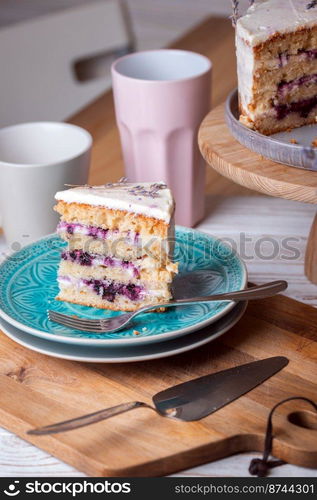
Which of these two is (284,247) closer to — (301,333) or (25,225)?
(301,333)

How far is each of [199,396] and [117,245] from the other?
12.2 inches

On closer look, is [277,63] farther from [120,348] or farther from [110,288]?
[120,348]

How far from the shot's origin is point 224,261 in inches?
57.1

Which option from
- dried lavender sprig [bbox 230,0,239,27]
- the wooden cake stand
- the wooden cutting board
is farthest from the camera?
dried lavender sprig [bbox 230,0,239,27]

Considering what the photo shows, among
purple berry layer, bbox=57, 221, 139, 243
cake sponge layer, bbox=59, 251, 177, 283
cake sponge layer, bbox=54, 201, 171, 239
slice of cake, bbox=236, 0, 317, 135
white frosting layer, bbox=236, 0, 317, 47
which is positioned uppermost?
white frosting layer, bbox=236, 0, 317, 47

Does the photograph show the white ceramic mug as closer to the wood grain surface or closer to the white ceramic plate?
the wood grain surface

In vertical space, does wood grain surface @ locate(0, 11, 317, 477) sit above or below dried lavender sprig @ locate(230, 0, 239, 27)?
below

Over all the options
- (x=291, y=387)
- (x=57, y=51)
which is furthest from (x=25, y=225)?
(x=57, y=51)

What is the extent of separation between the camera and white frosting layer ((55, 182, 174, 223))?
131 centimetres

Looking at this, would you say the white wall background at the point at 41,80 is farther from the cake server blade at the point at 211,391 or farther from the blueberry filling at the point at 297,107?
the cake server blade at the point at 211,391

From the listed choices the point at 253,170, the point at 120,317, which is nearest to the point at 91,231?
the point at 120,317

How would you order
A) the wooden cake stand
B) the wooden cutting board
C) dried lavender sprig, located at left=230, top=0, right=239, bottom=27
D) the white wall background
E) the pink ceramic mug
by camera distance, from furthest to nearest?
the white wall background
the pink ceramic mug
dried lavender sprig, located at left=230, top=0, right=239, bottom=27
the wooden cake stand
the wooden cutting board

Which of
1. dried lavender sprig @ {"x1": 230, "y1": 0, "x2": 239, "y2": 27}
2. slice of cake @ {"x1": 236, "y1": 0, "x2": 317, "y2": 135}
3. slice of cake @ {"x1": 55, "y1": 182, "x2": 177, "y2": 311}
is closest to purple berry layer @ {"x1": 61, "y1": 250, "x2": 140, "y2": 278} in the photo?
slice of cake @ {"x1": 55, "y1": 182, "x2": 177, "y2": 311}

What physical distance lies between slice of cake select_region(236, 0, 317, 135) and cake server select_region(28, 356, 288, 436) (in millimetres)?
508
